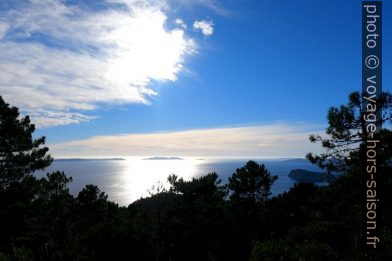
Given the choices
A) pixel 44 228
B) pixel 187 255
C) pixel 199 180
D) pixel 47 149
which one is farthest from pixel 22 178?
pixel 199 180

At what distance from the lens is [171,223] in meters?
28.3

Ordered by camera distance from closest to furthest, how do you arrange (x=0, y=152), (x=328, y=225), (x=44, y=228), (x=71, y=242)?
1. (x=71, y=242)
2. (x=44, y=228)
3. (x=328, y=225)
4. (x=0, y=152)

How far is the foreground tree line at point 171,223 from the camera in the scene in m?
11.3

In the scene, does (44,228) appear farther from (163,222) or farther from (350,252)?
(163,222)

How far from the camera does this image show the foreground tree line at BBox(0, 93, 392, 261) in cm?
1134

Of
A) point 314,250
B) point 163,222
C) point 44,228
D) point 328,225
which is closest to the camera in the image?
point 314,250

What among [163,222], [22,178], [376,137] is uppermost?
[376,137]

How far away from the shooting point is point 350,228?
1557 centimetres

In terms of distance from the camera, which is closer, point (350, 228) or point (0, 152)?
point (350, 228)

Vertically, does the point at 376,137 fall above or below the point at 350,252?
above

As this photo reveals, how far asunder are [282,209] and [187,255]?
1863 centimetres

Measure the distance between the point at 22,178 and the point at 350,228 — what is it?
21.9 m

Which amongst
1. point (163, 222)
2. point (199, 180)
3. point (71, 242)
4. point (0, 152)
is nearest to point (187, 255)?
point (163, 222)

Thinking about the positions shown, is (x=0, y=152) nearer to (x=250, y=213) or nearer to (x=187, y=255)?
(x=187, y=255)
